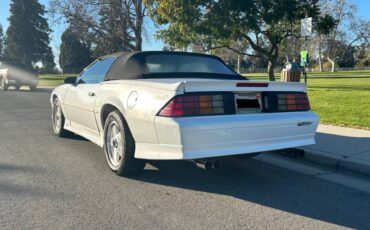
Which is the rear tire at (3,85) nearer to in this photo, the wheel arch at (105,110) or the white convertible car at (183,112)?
the white convertible car at (183,112)

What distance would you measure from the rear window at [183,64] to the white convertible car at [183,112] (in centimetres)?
1

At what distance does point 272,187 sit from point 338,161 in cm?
137

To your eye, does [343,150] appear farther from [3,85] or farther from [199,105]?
[3,85]

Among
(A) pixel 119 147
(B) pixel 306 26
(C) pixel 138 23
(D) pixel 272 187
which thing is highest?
(C) pixel 138 23

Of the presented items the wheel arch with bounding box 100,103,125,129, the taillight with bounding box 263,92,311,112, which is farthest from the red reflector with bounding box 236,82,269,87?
the wheel arch with bounding box 100,103,125,129

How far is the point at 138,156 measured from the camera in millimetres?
4445

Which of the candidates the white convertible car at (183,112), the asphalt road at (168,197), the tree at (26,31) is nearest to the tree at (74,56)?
the tree at (26,31)

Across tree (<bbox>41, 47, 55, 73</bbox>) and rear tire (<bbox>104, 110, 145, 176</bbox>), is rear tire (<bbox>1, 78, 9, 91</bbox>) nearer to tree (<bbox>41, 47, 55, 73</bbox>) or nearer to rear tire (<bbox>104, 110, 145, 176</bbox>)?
rear tire (<bbox>104, 110, 145, 176</bbox>)

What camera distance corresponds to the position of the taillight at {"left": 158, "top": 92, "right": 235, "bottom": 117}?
3.98m

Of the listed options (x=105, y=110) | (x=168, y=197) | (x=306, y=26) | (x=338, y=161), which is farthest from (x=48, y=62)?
(x=168, y=197)

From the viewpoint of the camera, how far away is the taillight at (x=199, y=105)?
3979mm

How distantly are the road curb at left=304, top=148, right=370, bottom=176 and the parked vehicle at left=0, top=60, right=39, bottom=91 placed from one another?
21.2 m

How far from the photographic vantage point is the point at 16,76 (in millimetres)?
23391

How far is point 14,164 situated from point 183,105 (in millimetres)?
2869
